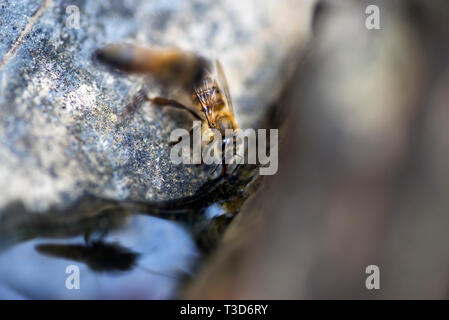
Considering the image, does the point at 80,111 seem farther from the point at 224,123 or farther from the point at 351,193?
the point at 351,193

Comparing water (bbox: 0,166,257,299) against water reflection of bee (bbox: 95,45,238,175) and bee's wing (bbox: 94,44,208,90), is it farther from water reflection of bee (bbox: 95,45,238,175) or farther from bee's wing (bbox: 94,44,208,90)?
bee's wing (bbox: 94,44,208,90)

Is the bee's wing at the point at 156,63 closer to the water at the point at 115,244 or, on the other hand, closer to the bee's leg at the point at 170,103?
the bee's leg at the point at 170,103

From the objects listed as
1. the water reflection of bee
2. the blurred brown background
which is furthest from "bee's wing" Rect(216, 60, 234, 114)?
the blurred brown background

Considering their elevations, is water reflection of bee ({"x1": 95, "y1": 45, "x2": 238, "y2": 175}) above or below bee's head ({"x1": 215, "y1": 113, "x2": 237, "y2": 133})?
above

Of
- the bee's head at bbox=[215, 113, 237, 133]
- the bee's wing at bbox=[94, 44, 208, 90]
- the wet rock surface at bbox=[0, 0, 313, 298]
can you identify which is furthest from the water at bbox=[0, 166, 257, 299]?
the bee's wing at bbox=[94, 44, 208, 90]

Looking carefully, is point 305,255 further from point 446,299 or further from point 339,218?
point 446,299
